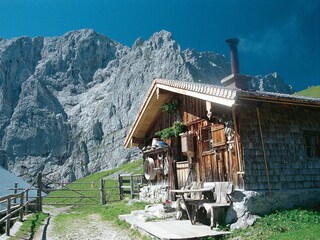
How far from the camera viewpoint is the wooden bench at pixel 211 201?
36.5 ft

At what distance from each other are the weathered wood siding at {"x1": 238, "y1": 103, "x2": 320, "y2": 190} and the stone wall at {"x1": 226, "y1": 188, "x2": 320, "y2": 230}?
31 centimetres

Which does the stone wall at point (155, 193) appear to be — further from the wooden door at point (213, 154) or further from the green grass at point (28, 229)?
the green grass at point (28, 229)

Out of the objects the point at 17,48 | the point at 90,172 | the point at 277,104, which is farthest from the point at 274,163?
the point at 17,48

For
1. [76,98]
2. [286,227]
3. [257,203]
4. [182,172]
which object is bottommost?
[286,227]

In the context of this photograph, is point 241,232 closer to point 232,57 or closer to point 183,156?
point 183,156

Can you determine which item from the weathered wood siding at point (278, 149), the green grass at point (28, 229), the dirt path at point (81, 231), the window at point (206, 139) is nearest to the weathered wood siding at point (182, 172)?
the window at point (206, 139)

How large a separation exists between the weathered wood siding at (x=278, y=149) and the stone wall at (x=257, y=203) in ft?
1.02

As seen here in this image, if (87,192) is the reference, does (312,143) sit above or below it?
above

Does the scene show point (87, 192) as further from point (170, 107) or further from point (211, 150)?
point (211, 150)

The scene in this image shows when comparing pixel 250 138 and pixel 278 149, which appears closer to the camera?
pixel 250 138

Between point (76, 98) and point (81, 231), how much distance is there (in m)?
151

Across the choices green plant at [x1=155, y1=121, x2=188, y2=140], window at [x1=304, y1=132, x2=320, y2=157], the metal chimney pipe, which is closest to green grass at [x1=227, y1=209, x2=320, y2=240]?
window at [x1=304, y1=132, x2=320, y2=157]

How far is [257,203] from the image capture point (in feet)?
36.2

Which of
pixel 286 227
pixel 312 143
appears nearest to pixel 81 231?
pixel 286 227
